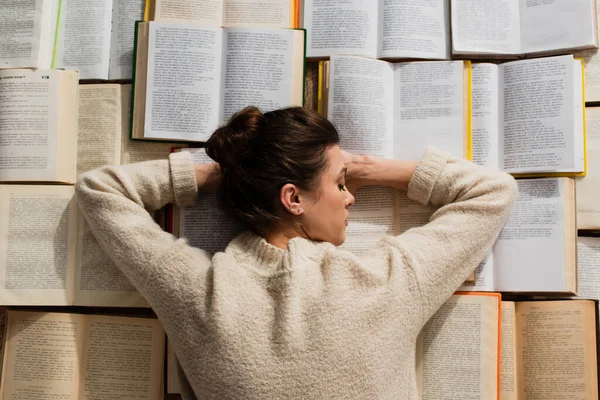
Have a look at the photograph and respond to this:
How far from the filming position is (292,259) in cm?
100

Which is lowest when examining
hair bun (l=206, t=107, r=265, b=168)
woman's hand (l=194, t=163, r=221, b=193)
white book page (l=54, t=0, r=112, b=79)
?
woman's hand (l=194, t=163, r=221, b=193)

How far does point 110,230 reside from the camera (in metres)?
1.13

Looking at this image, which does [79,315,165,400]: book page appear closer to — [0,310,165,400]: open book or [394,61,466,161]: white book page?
[0,310,165,400]: open book

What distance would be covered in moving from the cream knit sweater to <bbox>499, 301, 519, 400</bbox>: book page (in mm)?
195

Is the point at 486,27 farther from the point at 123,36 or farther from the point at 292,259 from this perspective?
the point at 123,36

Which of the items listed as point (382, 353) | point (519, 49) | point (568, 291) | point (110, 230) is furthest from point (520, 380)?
point (110, 230)

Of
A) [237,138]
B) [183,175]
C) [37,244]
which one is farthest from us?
[37,244]

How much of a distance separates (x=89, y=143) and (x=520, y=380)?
3.91ft

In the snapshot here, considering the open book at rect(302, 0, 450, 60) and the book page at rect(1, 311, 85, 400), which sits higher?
the open book at rect(302, 0, 450, 60)

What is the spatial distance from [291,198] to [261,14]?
551 mm

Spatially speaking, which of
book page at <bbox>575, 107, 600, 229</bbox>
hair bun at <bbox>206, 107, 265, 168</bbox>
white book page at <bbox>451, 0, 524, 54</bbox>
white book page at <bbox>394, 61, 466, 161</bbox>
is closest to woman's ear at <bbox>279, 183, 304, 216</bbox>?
hair bun at <bbox>206, 107, 265, 168</bbox>

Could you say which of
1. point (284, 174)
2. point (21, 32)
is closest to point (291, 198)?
point (284, 174)

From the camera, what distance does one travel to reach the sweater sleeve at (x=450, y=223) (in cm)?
107

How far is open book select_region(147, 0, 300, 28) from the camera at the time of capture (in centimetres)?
134
